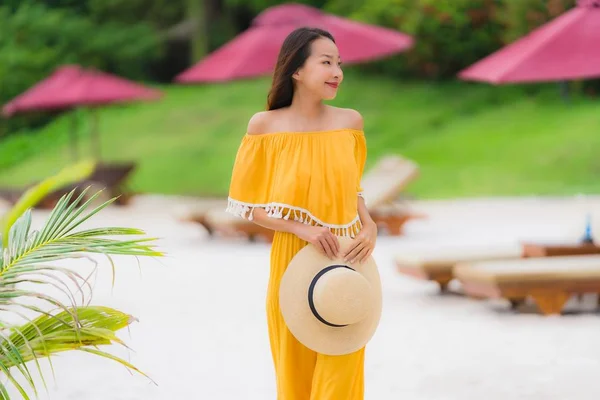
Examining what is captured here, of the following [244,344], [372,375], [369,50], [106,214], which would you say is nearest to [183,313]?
[244,344]

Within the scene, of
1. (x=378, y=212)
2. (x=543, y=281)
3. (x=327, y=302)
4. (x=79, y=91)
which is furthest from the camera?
(x=79, y=91)

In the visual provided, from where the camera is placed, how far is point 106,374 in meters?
6.77

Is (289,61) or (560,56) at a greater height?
(560,56)

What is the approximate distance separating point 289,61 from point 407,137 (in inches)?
747

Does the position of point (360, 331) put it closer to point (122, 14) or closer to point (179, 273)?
point (179, 273)

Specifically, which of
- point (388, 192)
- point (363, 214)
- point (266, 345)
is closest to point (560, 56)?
point (266, 345)

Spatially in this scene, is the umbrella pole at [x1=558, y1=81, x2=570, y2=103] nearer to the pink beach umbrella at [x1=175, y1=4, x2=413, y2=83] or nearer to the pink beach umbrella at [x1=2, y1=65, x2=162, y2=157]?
the pink beach umbrella at [x1=175, y1=4, x2=413, y2=83]

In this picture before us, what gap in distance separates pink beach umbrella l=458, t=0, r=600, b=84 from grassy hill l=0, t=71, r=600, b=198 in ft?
27.6

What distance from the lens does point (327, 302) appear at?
13.1 ft

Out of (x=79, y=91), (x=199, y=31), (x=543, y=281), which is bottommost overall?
(x=543, y=281)

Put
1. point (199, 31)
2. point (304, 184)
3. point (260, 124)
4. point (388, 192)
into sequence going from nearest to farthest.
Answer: point (304, 184), point (260, 124), point (388, 192), point (199, 31)

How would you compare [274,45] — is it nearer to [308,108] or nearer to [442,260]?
[442,260]

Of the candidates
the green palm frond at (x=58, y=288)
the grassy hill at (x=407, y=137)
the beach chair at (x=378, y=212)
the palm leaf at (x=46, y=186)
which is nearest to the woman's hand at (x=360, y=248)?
the green palm frond at (x=58, y=288)

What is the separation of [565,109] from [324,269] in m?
19.0
